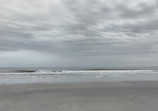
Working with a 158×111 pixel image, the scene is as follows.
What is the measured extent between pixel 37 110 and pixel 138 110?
14.6 feet

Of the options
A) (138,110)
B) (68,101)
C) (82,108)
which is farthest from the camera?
(68,101)

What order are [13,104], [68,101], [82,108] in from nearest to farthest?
→ [82,108], [13,104], [68,101]

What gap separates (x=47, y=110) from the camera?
30.8ft

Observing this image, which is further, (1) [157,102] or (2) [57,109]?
(1) [157,102]

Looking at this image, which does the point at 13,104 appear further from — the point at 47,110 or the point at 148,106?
the point at 148,106

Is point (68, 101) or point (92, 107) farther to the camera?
point (68, 101)

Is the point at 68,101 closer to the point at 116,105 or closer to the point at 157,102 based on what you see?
the point at 116,105

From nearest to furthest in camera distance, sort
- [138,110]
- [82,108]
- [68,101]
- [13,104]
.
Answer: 1. [138,110]
2. [82,108]
3. [13,104]
4. [68,101]

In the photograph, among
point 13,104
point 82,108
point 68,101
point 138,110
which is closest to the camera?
point 138,110


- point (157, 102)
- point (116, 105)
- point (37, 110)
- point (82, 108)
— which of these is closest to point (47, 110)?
point (37, 110)

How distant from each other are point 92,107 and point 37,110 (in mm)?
2566

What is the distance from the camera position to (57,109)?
378 inches

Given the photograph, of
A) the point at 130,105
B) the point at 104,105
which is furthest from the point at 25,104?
the point at 130,105

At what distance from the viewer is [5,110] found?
9430 mm
